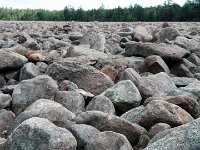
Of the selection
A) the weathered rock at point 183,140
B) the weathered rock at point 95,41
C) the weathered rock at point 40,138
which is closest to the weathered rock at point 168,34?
the weathered rock at point 95,41

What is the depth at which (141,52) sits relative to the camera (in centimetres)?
998

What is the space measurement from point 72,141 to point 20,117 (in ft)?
3.90

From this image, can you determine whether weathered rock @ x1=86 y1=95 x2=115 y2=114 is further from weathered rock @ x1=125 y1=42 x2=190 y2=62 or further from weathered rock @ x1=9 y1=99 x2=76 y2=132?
weathered rock @ x1=125 y1=42 x2=190 y2=62

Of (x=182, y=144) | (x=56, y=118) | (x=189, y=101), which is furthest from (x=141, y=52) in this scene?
(x=182, y=144)

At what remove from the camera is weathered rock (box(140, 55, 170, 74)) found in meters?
8.85

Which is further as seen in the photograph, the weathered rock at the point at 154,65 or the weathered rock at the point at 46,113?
the weathered rock at the point at 154,65

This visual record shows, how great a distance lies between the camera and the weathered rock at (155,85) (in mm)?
7012

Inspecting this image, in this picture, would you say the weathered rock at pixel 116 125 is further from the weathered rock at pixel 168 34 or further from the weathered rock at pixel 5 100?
the weathered rock at pixel 168 34

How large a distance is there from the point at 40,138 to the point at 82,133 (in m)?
0.59

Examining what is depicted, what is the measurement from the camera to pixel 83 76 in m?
7.57

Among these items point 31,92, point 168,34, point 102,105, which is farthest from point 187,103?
point 168,34

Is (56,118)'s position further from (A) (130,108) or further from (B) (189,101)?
(B) (189,101)

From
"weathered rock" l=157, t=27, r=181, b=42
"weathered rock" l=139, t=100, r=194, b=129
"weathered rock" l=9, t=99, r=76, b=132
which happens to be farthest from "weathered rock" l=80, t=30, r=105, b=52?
"weathered rock" l=139, t=100, r=194, b=129

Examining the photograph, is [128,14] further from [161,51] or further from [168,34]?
[161,51]
